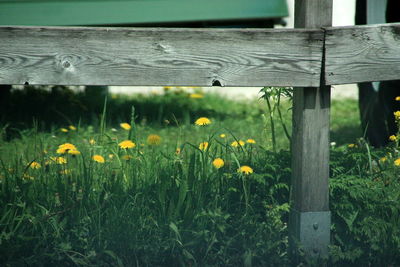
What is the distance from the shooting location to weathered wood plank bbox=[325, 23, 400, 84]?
8.86 ft

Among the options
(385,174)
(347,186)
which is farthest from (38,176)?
(385,174)

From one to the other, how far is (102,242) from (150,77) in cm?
77

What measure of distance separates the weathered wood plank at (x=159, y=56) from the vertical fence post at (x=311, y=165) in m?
0.08

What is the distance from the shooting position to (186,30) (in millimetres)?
2631

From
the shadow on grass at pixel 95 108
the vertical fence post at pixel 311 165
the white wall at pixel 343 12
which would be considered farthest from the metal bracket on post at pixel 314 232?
the white wall at pixel 343 12

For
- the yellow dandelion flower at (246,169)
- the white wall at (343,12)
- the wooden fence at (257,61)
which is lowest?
the yellow dandelion flower at (246,169)

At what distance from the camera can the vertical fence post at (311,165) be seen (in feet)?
8.94

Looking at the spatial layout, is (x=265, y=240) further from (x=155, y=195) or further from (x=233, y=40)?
(x=233, y=40)

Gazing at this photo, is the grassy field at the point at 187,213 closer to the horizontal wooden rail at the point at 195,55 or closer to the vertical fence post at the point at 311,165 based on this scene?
the vertical fence post at the point at 311,165

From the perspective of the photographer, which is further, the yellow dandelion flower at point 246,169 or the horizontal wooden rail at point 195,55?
the yellow dandelion flower at point 246,169

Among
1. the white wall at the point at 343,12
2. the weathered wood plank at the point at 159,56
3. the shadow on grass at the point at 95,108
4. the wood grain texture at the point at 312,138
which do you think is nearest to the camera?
the weathered wood plank at the point at 159,56

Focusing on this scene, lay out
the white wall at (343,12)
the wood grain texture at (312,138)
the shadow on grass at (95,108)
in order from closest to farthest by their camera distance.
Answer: the wood grain texture at (312,138) < the shadow on grass at (95,108) < the white wall at (343,12)

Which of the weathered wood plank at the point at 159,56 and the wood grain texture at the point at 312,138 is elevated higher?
the weathered wood plank at the point at 159,56

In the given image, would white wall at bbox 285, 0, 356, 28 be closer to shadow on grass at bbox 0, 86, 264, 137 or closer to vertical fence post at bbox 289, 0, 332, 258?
shadow on grass at bbox 0, 86, 264, 137
